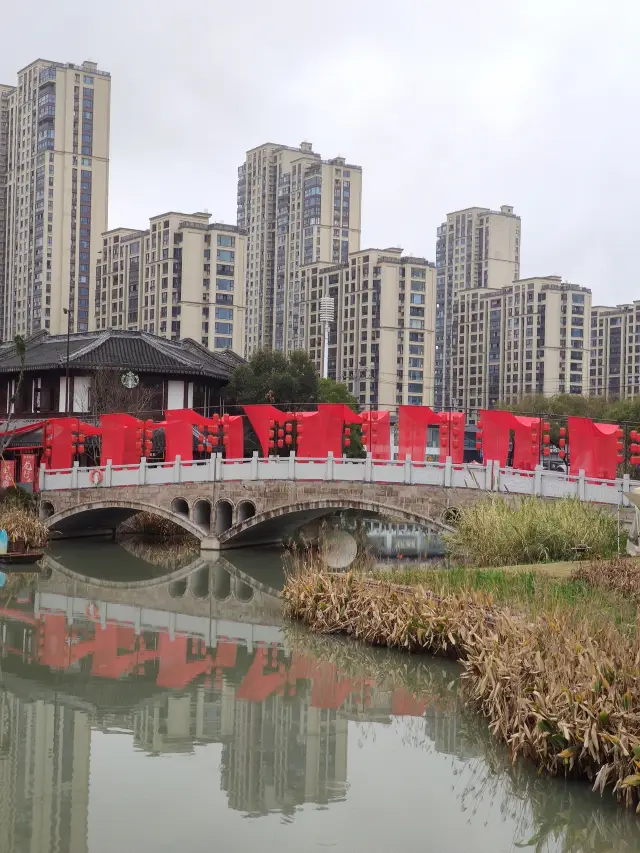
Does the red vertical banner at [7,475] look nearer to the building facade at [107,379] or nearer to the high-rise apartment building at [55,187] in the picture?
the building facade at [107,379]

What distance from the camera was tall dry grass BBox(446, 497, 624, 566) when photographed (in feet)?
61.3

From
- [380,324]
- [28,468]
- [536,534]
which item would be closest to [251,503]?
[28,468]

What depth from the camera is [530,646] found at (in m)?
10.0

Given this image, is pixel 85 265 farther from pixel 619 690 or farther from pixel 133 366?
pixel 619 690

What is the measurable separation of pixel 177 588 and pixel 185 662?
25.2 ft

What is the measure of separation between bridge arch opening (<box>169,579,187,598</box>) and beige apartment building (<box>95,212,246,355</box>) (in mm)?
39155

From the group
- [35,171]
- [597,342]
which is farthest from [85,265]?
[597,342]

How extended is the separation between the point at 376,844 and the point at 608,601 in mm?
6078

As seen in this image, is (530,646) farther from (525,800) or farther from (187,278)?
(187,278)

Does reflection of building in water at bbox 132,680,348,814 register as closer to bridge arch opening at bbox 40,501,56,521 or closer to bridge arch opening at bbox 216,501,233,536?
bridge arch opening at bbox 216,501,233,536

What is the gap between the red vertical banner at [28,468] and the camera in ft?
98.0

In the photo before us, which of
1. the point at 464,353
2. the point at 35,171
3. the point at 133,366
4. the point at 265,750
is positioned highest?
the point at 35,171

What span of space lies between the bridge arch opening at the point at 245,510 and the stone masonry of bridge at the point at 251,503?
0.03 meters

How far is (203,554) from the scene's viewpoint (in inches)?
1068
